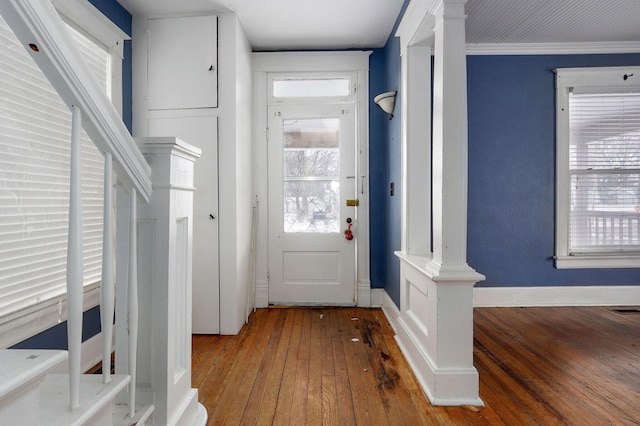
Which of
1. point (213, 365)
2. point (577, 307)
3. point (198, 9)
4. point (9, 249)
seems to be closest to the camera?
point (9, 249)

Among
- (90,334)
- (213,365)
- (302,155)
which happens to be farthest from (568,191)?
(90,334)

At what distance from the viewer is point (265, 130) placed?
3.37 meters

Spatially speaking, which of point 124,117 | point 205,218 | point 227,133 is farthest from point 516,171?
point 124,117

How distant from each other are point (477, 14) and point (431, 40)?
814mm

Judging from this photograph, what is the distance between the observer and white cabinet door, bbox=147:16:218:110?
2.72 m

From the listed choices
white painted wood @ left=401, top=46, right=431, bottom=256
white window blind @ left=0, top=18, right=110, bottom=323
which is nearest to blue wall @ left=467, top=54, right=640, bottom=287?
white painted wood @ left=401, top=46, right=431, bottom=256

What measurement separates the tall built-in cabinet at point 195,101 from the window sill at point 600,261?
127 inches

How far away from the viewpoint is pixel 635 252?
10.7 feet

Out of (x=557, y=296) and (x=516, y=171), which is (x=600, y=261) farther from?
(x=516, y=171)

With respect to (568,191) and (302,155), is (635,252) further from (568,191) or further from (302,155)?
(302,155)

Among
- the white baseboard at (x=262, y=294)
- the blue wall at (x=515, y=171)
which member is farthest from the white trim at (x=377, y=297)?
the white baseboard at (x=262, y=294)

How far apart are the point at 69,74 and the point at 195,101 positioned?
2.14 meters

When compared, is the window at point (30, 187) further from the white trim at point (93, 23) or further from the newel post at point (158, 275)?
the newel post at point (158, 275)

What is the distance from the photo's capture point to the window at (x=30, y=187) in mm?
1684
